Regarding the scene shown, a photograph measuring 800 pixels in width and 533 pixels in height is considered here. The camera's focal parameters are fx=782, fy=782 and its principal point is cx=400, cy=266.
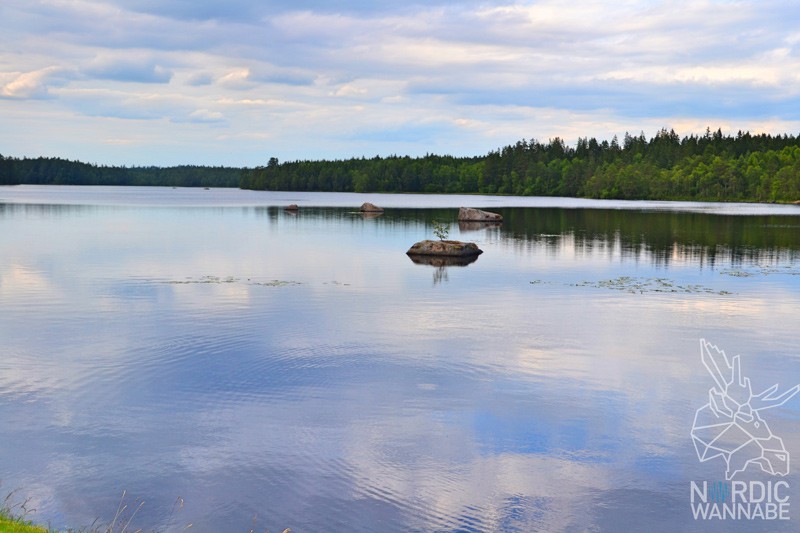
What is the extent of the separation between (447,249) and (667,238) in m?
29.9

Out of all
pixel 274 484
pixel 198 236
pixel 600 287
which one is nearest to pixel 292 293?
pixel 600 287

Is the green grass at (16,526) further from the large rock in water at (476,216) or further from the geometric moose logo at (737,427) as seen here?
the large rock in water at (476,216)

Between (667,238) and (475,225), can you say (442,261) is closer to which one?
(667,238)

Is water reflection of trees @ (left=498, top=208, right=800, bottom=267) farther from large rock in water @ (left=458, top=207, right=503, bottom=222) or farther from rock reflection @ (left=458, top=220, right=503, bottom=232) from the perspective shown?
large rock in water @ (left=458, top=207, right=503, bottom=222)

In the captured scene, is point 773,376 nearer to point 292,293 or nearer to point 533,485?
point 533,485

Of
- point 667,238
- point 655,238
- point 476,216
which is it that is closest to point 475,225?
point 476,216

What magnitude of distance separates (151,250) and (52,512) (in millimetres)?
47490

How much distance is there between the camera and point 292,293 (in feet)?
125

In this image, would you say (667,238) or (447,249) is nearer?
(447,249)

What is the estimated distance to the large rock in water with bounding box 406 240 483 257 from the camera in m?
55.0

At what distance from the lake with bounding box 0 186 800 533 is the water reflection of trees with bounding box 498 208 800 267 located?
15.9m

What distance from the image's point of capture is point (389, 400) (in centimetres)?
1972

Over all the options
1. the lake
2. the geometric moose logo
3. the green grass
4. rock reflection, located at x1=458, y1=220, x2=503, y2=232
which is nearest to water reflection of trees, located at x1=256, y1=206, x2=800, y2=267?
rock reflection, located at x1=458, y1=220, x2=503, y2=232

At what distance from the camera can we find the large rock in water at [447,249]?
55.0 m
